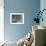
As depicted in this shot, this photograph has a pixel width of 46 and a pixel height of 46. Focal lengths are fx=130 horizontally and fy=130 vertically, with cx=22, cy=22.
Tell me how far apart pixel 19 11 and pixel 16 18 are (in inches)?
12.3

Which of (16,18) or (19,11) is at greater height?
(19,11)

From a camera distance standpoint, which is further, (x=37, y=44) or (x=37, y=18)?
(x=37, y=18)

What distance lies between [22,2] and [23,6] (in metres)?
0.17

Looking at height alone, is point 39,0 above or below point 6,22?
above

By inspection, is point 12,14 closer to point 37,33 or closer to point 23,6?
point 23,6

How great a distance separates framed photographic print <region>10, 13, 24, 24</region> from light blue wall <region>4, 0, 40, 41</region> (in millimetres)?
121

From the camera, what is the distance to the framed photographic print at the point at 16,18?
17.1 ft

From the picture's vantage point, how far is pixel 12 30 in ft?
17.1

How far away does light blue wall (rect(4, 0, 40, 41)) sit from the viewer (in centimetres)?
518

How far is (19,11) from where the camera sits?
5203 millimetres

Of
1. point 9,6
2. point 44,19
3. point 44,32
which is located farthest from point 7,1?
point 44,32

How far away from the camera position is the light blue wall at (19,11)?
204 inches

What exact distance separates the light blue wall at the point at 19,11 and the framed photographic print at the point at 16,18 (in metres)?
0.12

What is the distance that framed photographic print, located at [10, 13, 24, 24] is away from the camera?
206 inches
